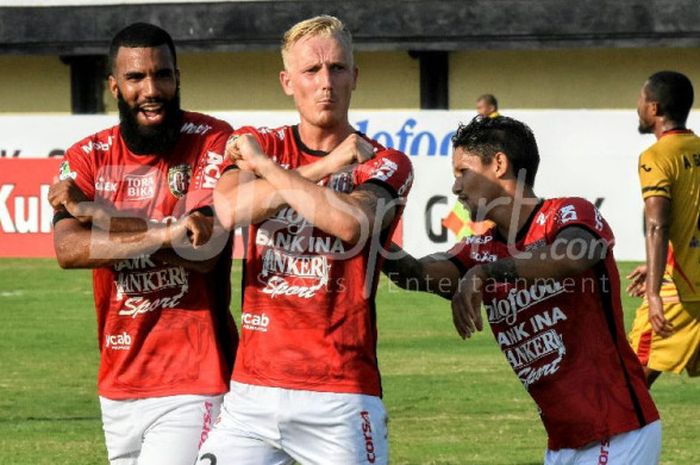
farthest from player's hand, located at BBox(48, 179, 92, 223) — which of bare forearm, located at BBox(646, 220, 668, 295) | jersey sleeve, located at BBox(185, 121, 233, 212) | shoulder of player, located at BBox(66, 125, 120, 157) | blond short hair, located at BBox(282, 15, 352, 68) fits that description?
bare forearm, located at BBox(646, 220, 668, 295)

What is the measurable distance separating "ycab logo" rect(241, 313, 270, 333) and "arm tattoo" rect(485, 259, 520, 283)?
2.78ft

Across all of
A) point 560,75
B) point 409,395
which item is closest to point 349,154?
point 409,395

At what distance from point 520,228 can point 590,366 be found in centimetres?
60

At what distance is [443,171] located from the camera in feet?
69.2

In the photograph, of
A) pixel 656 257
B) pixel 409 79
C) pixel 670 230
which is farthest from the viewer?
pixel 409 79

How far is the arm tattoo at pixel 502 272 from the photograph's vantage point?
19.1 feet

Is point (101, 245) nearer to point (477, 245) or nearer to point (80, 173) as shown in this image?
point (80, 173)

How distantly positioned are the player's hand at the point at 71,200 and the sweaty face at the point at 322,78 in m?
1.08

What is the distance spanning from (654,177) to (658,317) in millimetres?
919

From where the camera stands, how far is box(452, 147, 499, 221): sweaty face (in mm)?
6094

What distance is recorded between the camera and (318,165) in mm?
5863

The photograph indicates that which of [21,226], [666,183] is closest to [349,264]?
[666,183]

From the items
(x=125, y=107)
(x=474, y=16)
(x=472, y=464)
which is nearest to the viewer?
(x=125, y=107)

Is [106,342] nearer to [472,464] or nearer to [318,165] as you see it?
[318,165]
